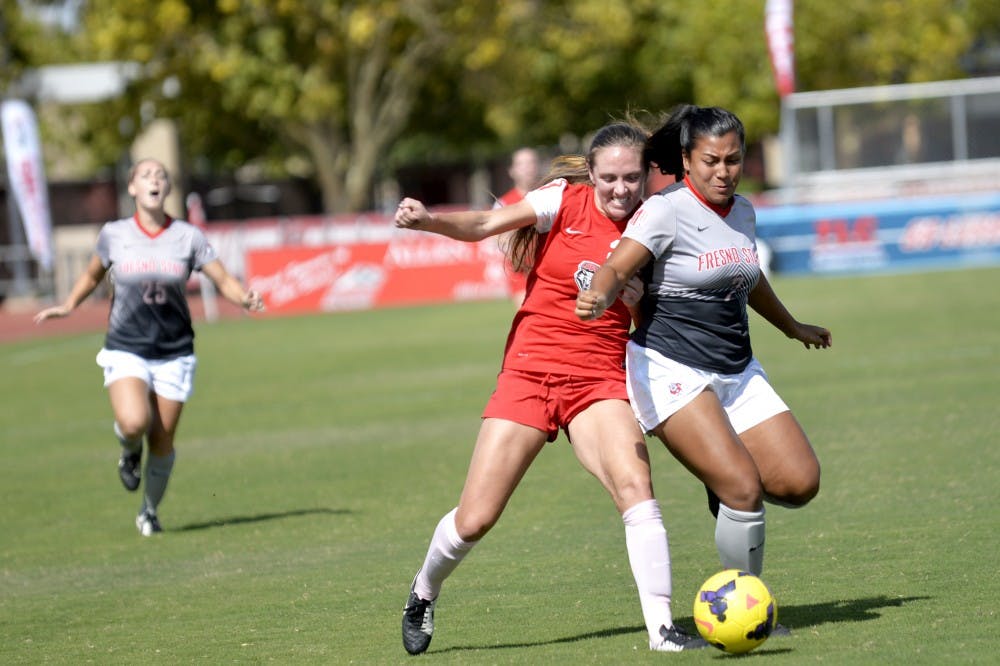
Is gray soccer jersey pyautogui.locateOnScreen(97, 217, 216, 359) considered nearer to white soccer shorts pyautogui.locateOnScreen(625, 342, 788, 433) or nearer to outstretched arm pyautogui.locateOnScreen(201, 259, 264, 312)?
outstretched arm pyautogui.locateOnScreen(201, 259, 264, 312)

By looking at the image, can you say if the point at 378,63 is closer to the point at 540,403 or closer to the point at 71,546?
Answer: the point at 71,546

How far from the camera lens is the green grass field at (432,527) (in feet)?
21.0

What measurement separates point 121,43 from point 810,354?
22.4m

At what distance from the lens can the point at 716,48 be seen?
147 ft

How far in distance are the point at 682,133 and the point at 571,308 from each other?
80 centimetres

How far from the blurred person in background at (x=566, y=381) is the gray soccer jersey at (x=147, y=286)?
12.7 ft

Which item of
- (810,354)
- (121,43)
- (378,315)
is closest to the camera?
(810,354)

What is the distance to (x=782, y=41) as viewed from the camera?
106 ft

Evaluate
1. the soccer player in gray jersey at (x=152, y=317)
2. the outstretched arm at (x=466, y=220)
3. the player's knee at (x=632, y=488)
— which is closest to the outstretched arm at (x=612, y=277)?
the outstretched arm at (x=466, y=220)

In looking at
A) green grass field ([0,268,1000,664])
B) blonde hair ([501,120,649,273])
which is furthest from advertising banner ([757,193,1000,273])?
blonde hair ([501,120,649,273])

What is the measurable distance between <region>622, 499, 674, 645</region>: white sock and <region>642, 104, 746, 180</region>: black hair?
A: 4.46 ft

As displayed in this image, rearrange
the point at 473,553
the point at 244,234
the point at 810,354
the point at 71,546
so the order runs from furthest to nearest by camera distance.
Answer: the point at 244,234 → the point at 810,354 → the point at 71,546 → the point at 473,553

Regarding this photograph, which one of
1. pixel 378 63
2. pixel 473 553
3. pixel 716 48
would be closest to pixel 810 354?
pixel 473 553

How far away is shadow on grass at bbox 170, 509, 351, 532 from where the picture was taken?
9.92 metres
